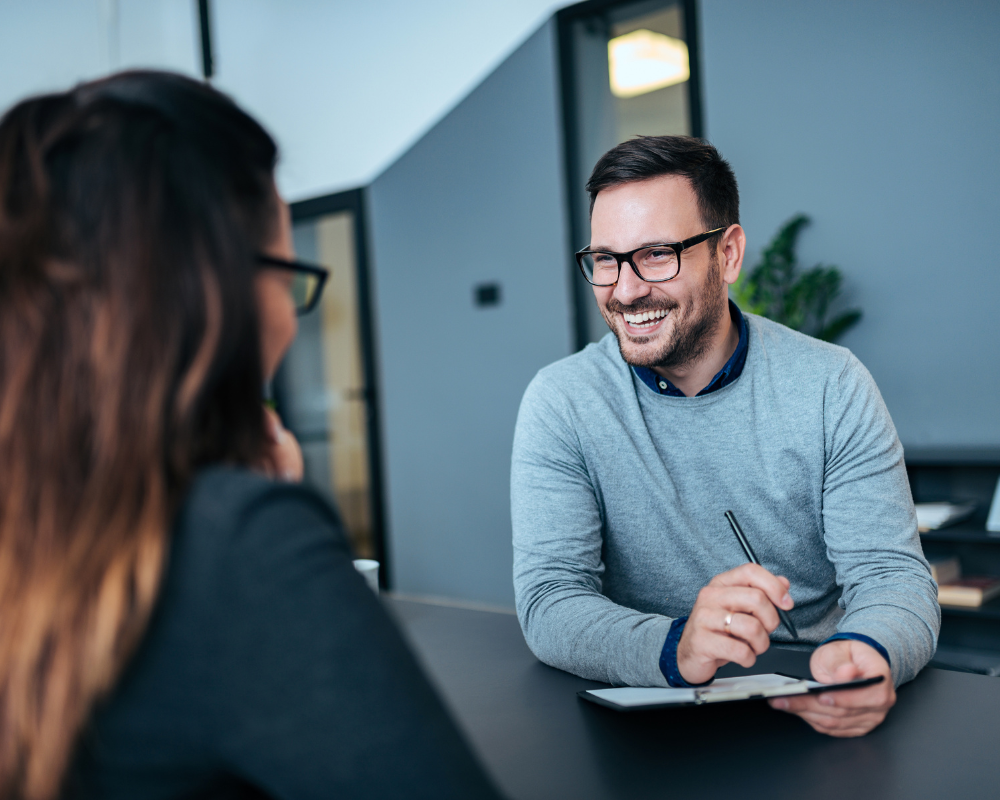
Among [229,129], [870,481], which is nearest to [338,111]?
[870,481]

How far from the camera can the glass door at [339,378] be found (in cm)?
466

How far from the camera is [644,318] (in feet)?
4.89

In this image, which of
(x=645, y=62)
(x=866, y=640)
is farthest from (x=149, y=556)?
(x=645, y=62)

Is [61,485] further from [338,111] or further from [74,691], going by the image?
[338,111]

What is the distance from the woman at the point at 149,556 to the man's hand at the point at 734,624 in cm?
50

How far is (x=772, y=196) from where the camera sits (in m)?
3.21

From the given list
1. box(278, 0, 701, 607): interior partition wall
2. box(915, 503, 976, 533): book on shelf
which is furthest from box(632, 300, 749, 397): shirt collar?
box(278, 0, 701, 607): interior partition wall

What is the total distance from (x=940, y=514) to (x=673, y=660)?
1.94 m

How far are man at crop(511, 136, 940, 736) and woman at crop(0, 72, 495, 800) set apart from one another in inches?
24.5

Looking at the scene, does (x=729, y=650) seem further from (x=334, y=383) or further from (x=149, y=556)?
(x=334, y=383)

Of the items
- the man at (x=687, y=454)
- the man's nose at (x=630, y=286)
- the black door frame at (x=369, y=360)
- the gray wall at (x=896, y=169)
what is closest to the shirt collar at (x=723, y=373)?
the man at (x=687, y=454)

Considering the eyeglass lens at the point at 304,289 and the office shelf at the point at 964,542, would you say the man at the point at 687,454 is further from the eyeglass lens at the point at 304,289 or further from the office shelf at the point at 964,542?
the office shelf at the point at 964,542

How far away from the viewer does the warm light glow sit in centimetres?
354

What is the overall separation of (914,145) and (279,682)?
3063 mm
